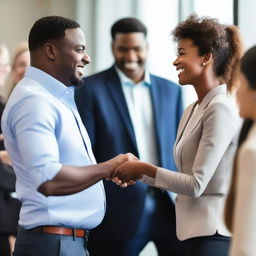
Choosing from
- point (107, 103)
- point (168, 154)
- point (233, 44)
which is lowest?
point (168, 154)

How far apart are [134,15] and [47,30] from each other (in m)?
2.68

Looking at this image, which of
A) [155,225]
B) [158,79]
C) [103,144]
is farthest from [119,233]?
[158,79]

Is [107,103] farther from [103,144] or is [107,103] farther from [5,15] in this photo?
[5,15]

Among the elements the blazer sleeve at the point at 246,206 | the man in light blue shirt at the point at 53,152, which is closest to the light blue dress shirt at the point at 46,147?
the man in light blue shirt at the point at 53,152

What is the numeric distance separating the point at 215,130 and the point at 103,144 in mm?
1337

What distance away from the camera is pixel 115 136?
411 cm

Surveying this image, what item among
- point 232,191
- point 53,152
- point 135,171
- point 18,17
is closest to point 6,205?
point 135,171

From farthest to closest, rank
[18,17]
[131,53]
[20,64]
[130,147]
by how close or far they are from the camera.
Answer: [18,17] < [20,64] < [131,53] < [130,147]

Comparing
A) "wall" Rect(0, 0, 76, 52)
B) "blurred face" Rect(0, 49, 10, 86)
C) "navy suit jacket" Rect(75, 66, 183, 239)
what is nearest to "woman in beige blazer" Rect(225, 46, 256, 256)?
"navy suit jacket" Rect(75, 66, 183, 239)

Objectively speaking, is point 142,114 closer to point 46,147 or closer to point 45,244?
point 45,244

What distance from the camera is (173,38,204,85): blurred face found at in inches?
119

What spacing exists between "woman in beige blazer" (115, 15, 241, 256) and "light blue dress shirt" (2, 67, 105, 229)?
0.55ft

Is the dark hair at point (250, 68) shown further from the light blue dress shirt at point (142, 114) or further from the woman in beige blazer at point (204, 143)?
the light blue dress shirt at point (142, 114)

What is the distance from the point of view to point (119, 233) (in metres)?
4.13
